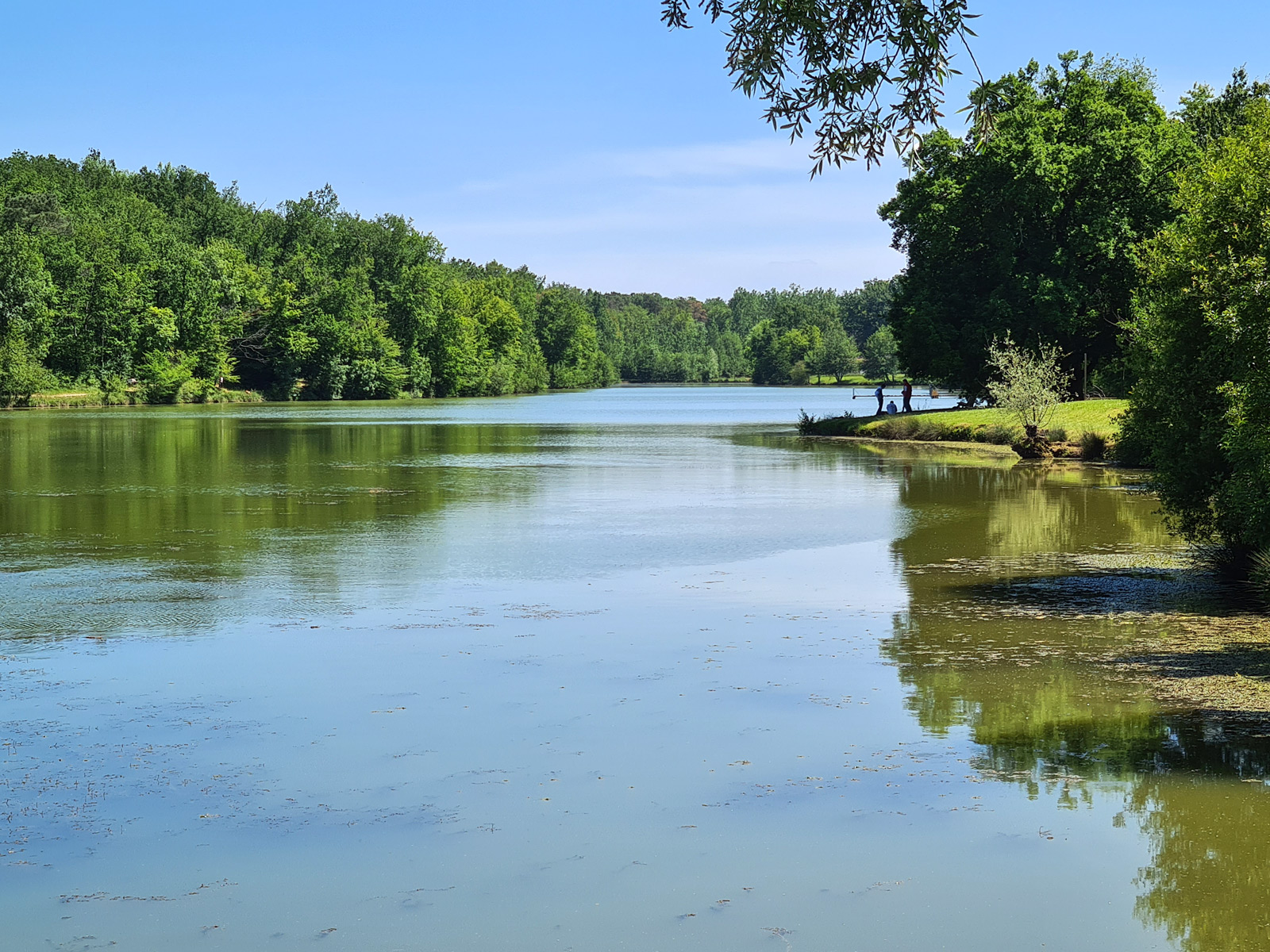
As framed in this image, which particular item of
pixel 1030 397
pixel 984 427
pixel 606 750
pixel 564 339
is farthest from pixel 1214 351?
pixel 564 339

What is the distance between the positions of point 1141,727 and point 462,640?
19.8 ft

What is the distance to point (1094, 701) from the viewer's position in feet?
30.8

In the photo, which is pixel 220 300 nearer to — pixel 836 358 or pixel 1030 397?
pixel 1030 397

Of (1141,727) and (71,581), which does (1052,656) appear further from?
→ (71,581)

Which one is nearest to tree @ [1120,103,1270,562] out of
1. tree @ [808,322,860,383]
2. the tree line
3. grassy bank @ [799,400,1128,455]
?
the tree line

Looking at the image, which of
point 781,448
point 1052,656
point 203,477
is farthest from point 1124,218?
point 1052,656

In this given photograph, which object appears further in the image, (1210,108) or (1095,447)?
(1210,108)

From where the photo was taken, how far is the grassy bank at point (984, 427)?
35.9m

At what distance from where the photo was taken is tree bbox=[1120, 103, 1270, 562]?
12711mm

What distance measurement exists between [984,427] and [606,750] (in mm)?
36155

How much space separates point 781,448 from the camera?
42.7m

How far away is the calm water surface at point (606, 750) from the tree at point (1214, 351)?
44.5 inches

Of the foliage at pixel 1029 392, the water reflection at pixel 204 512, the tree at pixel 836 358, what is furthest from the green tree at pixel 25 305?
the tree at pixel 836 358

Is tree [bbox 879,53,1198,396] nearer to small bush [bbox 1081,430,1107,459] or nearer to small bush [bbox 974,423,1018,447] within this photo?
small bush [bbox 974,423,1018,447]
